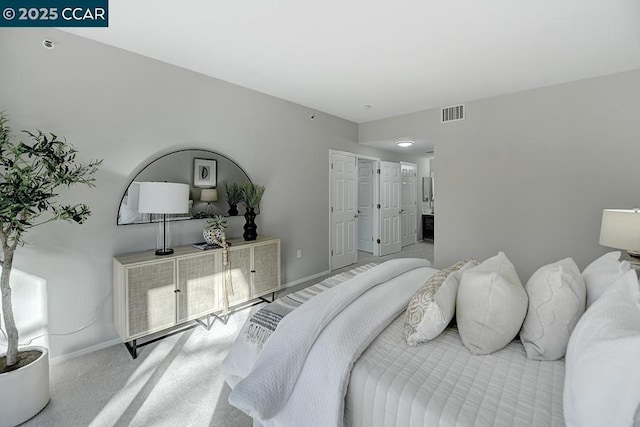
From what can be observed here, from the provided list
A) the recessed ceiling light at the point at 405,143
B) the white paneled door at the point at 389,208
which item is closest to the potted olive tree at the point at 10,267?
the recessed ceiling light at the point at 405,143

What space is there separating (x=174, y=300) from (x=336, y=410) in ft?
6.32

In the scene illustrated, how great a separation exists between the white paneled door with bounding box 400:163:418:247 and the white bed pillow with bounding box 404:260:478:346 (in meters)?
5.31

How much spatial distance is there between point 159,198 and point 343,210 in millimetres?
3134

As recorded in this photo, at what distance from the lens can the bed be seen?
0.98 meters

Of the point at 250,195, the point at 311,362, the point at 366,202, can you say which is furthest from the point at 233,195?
the point at 366,202

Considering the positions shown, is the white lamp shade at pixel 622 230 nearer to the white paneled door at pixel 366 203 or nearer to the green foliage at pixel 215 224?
the green foliage at pixel 215 224

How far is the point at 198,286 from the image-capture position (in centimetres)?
267

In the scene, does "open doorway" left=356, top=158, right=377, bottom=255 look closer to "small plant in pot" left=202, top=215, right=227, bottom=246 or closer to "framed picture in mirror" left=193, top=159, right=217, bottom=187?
"framed picture in mirror" left=193, top=159, right=217, bottom=187

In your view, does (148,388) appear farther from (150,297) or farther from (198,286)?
(198,286)

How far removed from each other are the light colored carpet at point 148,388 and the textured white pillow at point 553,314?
62.1 inches

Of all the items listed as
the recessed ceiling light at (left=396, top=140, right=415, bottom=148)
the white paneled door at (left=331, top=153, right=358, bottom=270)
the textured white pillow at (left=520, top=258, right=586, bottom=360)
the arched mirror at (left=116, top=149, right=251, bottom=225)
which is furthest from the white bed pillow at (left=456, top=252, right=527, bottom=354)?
the recessed ceiling light at (left=396, top=140, right=415, bottom=148)

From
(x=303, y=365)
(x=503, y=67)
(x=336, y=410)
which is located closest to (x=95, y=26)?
(x=303, y=365)

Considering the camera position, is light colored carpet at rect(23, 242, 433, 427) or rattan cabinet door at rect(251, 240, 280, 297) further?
rattan cabinet door at rect(251, 240, 280, 297)

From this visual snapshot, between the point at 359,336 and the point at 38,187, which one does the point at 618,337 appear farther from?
the point at 38,187
